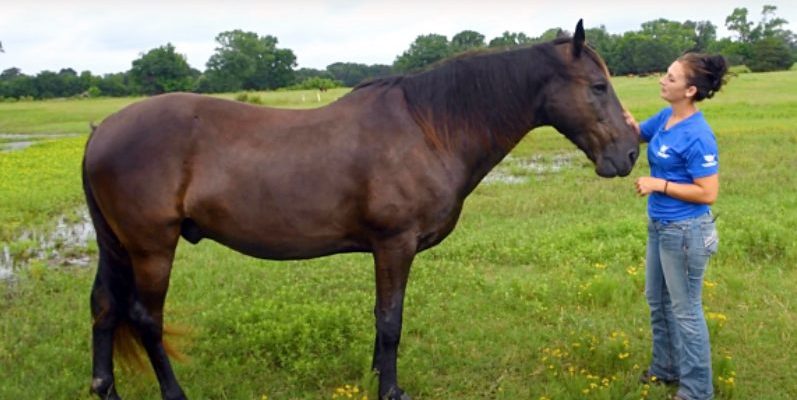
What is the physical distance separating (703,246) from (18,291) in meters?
5.98

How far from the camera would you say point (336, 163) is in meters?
3.81

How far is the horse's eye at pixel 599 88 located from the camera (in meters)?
3.84

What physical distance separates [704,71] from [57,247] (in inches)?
298

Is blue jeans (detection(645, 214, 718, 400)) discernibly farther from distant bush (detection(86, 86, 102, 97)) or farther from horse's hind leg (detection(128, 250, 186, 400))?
distant bush (detection(86, 86, 102, 97))

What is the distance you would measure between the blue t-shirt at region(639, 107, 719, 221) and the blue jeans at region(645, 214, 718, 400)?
6cm

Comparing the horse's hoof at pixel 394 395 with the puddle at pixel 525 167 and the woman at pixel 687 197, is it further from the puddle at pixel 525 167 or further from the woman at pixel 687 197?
the puddle at pixel 525 167

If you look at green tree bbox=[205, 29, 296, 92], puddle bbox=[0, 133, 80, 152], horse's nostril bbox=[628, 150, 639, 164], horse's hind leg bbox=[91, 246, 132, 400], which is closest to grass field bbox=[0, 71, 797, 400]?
horse's hind leg bbox=[91, 246, 132, 400]

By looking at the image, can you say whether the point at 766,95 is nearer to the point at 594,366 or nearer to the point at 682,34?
the point at 594,366

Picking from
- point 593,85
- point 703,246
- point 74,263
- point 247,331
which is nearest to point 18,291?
point 74,263

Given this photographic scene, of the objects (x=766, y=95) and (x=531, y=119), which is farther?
(x=766, y=95)

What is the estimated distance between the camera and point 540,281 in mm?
6234

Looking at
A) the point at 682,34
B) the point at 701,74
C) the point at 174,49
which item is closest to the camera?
the point at 701,74

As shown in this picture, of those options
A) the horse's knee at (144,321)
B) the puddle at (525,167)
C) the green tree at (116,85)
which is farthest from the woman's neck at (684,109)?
the green tree at (116,85)

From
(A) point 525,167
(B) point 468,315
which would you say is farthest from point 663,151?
(A) point 525,167
